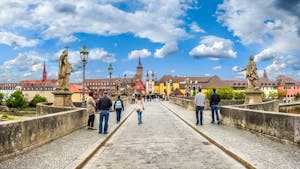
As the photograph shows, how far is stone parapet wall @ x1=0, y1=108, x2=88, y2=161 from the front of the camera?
26.4 ft

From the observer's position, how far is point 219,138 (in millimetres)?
11938

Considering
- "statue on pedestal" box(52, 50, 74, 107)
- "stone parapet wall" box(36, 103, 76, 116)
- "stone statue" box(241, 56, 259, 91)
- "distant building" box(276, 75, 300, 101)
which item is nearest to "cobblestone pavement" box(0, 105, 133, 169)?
"stone parapet wall" box(36, 103, 76, 116)

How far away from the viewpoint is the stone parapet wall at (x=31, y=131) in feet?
26.4

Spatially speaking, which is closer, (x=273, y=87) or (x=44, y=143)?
(x=44, y=143)

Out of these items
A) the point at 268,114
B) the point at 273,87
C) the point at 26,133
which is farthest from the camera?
the point at 273,87

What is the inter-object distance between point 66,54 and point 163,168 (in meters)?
14.2

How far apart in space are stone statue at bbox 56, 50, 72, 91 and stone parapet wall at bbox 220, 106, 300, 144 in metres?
9.63

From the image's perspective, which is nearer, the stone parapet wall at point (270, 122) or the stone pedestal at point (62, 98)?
the stone parapet wall at point (270, 122)

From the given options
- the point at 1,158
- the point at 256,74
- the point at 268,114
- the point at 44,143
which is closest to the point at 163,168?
the point at 1,158

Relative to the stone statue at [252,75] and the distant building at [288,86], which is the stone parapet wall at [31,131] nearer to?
the stone statue at [252,75]

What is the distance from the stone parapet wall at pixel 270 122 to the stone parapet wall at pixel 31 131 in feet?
22.8

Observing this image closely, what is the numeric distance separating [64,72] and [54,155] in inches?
465

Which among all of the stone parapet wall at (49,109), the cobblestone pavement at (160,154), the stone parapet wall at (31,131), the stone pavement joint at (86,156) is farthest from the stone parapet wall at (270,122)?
the stone parapet wall at (49,109)

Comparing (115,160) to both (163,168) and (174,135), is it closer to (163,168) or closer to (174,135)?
(163,168)
